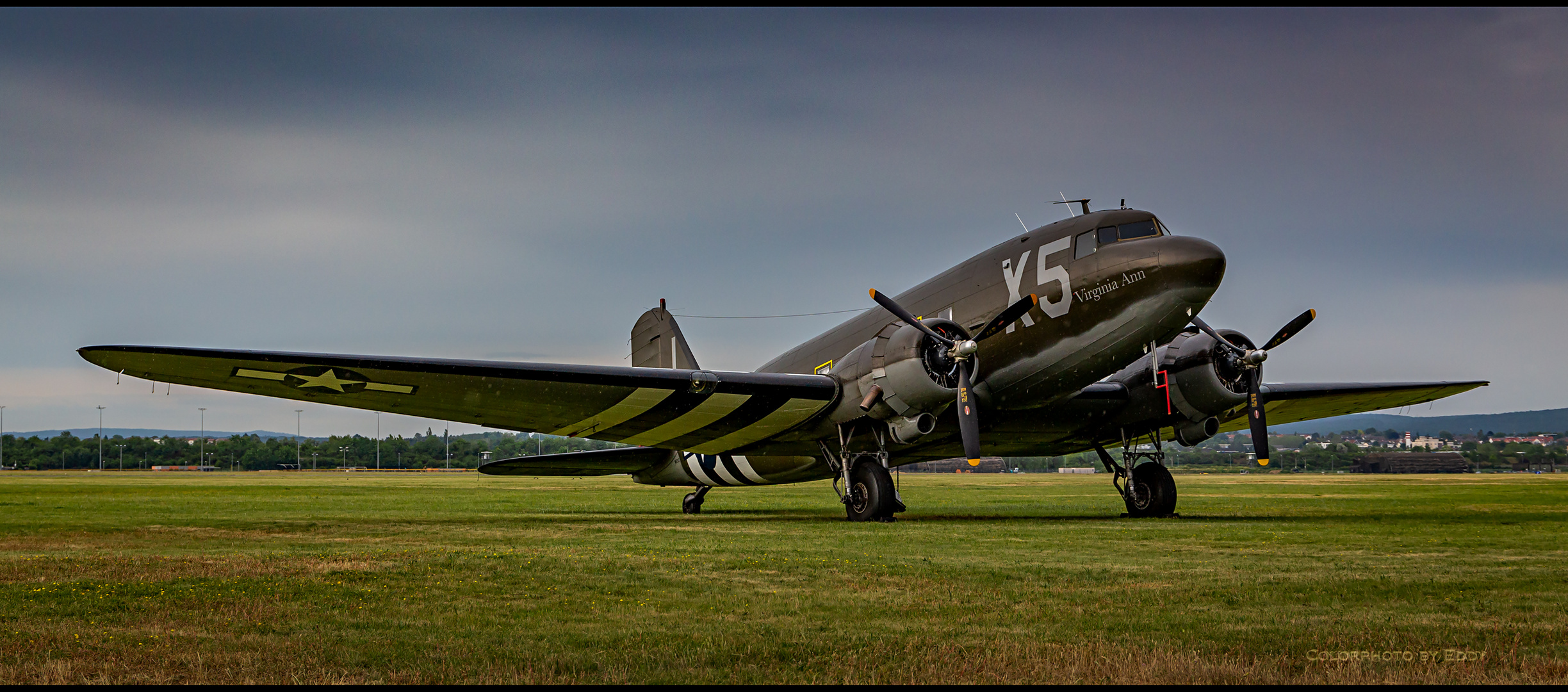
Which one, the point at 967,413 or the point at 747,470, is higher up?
the point at 967,413

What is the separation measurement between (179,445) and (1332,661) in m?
221

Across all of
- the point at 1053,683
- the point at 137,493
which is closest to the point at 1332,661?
the point at 1053,683

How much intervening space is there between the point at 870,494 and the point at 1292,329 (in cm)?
890

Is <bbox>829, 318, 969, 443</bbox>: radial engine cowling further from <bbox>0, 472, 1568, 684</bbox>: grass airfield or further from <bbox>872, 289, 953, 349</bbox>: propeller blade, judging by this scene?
<bbox>0, 472, 1568, 684</bbox>: grass airfield

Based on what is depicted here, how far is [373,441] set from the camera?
181250mm

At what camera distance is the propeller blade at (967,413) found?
1856 centimetres

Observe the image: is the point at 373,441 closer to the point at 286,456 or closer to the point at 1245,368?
the point at 286,456

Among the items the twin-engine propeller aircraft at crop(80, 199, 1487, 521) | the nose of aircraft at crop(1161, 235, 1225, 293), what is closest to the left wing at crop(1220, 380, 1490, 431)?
the twin-engine propeller aircraft at crop(80, 199, 1487, 521)

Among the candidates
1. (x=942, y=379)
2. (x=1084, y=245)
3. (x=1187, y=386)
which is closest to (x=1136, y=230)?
(x=1084, y=245)

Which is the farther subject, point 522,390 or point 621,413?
point 621,413

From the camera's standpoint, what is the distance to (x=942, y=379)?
18.9 meters

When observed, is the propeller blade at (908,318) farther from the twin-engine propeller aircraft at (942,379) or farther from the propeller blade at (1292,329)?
the propeller blade at (1292,329)

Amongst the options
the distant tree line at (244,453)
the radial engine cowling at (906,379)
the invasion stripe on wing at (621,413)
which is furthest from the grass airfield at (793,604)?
the distant tree line at (244,453)

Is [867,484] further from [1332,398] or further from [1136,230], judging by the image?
[1332,398]
